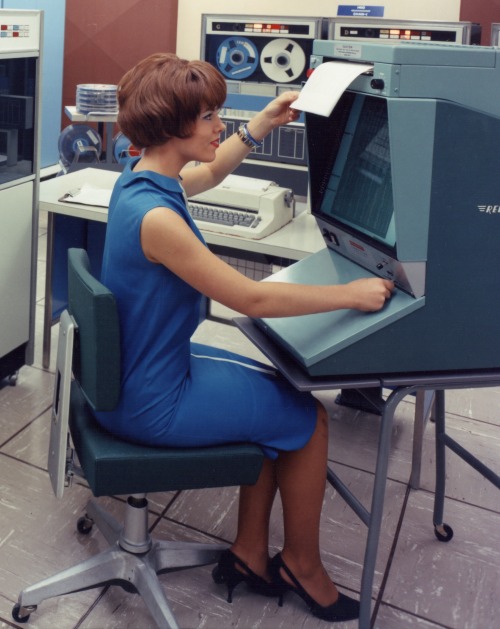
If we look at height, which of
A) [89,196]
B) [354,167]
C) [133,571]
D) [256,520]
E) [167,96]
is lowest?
[133,571]

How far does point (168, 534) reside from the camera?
194cm

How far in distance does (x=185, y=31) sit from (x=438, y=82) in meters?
5.07

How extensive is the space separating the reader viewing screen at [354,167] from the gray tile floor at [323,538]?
90 centimetres

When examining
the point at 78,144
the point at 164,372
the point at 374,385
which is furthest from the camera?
the point at 78,144

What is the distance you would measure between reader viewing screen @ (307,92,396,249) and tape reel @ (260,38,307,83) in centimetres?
213

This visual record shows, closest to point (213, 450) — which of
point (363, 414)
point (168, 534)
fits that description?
point (168, 534)

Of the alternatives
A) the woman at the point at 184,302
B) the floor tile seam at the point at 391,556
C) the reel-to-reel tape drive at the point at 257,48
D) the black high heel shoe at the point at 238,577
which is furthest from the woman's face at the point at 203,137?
the reel-to-reel tape drive at the point at 257,48

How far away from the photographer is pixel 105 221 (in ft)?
7.80

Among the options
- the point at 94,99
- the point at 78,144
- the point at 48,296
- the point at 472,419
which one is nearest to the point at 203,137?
the point at 48,296

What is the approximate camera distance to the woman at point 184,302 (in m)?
1.36

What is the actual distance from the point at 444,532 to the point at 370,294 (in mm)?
968

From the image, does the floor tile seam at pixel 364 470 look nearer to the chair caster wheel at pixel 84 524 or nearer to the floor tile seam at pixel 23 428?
the chair caster wheel at pixel 84 524

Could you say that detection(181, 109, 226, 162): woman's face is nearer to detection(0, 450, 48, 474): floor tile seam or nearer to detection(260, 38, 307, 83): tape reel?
detection(0, 450, 48, 474): floor tile seam

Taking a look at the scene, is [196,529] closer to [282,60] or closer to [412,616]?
[412,616]
